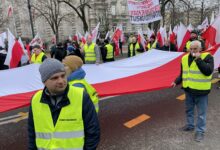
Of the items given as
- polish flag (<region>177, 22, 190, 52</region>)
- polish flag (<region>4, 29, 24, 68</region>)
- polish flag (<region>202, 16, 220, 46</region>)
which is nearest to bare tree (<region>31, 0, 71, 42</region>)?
polish flag (<region>177, 22, 190, 52</region>)

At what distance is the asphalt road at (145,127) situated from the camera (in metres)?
4.16

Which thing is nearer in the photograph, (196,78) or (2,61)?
(196,78)

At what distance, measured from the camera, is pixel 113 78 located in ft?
17.5

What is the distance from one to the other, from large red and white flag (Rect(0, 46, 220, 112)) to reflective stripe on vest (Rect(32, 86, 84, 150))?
1999 millimetres

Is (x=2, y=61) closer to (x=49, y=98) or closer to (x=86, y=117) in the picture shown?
(x=49, y=98)

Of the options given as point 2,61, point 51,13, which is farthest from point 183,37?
point 51,13

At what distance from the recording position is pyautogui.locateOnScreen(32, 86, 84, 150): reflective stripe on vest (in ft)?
7.03

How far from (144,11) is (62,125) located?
880cm

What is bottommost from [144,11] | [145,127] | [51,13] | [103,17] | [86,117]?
[145,127]

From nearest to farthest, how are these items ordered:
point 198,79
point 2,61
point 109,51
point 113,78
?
point 198,79
point 113,78
point 2,61
point 109,51

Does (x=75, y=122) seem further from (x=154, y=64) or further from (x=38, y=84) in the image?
(x=154, y=64)

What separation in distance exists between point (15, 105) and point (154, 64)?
3456mm

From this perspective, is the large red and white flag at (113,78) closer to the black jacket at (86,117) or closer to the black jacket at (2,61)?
the black jacket at (86,117)

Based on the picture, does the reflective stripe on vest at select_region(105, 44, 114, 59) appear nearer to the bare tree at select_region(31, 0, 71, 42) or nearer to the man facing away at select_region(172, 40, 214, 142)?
the man facing away at select_region(172, 40, 214, 142)
